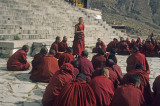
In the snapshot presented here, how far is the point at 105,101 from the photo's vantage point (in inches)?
172

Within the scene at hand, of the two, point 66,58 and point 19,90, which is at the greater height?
point 66,58

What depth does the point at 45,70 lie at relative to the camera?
646cm

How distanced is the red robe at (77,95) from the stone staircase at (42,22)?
8.17m

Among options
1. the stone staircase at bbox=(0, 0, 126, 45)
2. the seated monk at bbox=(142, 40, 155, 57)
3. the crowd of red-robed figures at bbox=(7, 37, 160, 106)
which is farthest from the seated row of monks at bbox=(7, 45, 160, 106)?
the seated monk at bbox=(142, 40, 155, 57)

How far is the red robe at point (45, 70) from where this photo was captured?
254 inches

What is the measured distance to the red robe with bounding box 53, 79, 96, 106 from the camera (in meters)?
3.83

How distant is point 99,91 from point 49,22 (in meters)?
11.0

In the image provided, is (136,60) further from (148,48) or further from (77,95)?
(148,48)

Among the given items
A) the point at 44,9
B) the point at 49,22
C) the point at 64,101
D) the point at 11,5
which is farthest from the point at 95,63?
the point at 44,9

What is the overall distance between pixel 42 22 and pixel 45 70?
8.28m

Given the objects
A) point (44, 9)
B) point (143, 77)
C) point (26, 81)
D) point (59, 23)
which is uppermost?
point (44, 9)

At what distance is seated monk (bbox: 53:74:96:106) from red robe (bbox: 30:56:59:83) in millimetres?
2540

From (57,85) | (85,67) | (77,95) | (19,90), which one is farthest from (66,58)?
(77,95)

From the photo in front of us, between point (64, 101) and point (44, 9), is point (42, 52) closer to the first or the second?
point (64, 101)
